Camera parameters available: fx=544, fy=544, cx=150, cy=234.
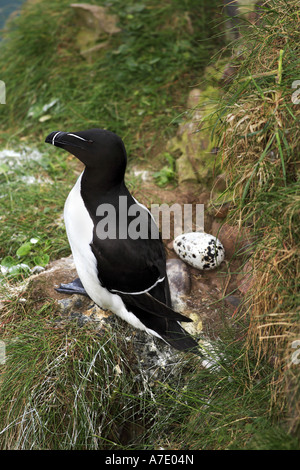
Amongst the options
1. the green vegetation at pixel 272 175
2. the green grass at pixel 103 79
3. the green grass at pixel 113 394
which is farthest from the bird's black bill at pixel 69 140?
the green grass at pixel 103 79

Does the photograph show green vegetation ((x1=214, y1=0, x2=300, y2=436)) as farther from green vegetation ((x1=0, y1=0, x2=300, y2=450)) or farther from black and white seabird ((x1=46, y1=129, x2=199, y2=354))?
black and white seabird ((x1=46, y1=129, x2=199, y2=354))

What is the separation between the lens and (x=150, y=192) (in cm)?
402

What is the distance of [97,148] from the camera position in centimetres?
268

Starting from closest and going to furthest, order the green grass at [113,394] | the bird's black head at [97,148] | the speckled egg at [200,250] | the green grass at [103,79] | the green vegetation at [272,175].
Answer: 1. the green vegetation at [272,175]
2. the green grass at [113,394]
3. the bird's black head at [97,148]
4. the speckled egg at [200,250]
5. the green grass at [103,79]

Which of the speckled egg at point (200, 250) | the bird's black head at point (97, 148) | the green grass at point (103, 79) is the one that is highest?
the bird's black head at point (97, 148)

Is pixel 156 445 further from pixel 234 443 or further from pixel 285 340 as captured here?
pixel 285 340

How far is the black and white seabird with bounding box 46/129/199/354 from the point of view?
8.90 feet

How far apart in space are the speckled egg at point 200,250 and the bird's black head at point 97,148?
0.80 metres

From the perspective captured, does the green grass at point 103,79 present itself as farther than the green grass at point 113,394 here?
Yes

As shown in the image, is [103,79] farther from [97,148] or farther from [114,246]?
[114,246]

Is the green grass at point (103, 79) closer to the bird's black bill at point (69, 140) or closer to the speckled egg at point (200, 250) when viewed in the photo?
the speckled egg at point (200, 250)

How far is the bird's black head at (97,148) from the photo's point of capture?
8.79 ft

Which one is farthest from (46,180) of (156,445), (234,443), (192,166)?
(234,443)

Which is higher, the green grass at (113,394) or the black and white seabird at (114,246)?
the black and white seabird at (114,246)
